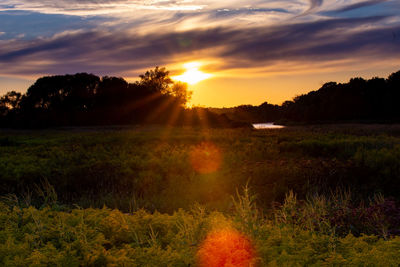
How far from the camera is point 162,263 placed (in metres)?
4.09

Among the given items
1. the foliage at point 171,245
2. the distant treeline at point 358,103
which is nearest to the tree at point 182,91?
the distant treeline at point 358,103

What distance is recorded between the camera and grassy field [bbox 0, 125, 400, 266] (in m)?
4.42

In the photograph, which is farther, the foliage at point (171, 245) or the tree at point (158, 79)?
the tree at point (158, 79)

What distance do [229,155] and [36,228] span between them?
437 inches

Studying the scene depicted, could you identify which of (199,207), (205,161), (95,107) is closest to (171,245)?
(199,207)

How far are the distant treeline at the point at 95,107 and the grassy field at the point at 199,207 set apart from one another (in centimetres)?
2765

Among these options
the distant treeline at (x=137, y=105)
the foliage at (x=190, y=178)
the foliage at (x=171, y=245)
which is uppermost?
A: the distant treeline at (x=137, y=105)

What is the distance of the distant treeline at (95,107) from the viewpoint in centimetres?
5141

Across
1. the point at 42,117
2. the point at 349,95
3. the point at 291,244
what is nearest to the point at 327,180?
the point at 291,244

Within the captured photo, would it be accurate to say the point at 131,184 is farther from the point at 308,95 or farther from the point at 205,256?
the point at 308,95

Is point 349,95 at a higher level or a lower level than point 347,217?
higher

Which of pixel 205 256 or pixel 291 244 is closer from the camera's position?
pixel 205 256

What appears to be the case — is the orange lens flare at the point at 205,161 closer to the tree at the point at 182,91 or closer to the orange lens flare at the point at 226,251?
the orange lens flare at the point at 226,251

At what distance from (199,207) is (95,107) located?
53720mm
